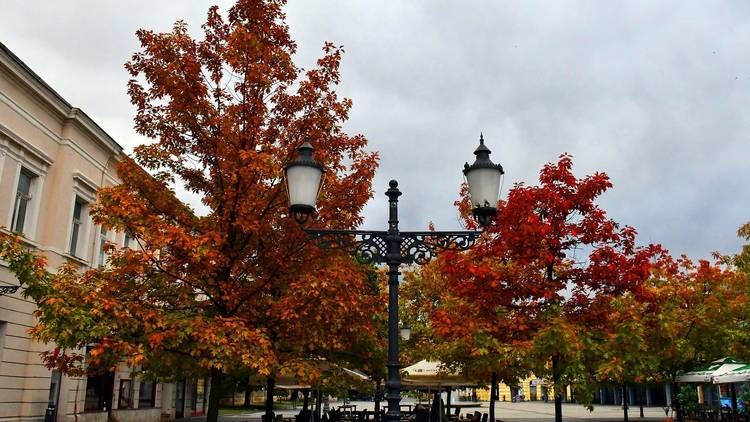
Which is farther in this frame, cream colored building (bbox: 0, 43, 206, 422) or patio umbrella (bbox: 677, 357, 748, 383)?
patio umbrella (bbox: 677, 357, 748, 383)

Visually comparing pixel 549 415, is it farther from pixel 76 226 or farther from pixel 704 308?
pixel 76 226

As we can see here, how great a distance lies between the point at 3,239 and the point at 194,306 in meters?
3.94

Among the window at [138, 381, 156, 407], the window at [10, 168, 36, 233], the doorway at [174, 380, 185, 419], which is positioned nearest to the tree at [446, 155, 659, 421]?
the window at [10, 168, 36, 233]

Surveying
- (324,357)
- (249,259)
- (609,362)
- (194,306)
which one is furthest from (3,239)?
(609,362)

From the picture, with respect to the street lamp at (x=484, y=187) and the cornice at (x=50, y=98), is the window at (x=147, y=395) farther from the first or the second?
the street lamp at (x=484, y=187)

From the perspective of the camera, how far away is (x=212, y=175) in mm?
11625

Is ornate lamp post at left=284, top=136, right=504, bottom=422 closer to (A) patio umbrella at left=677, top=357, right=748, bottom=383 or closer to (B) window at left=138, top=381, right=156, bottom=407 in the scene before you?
(A) patio umbrella at left=677, top=357, right=748, bottom=383

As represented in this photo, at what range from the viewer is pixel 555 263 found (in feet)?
44.5

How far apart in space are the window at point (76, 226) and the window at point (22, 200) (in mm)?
2760

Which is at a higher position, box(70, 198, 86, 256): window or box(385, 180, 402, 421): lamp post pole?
box(70, 198, 86, 256): window

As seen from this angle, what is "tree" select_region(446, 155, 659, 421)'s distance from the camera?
12.8 meters

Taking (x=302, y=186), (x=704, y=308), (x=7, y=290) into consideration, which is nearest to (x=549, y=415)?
(x=704, y=308)

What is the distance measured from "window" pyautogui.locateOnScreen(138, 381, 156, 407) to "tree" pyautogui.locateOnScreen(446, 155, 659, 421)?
2042 cm

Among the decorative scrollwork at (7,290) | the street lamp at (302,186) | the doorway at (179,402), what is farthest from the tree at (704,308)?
the doorway at (179,402)
